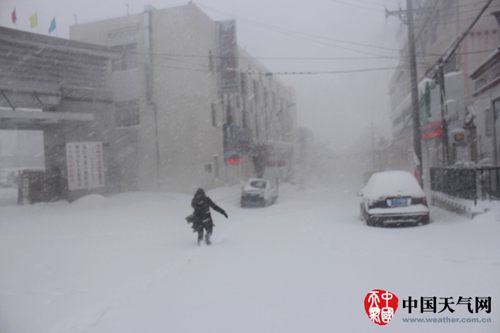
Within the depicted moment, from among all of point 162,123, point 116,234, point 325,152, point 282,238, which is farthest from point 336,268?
point 325,152

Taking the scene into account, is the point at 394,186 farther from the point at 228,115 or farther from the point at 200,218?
the point at 228,115

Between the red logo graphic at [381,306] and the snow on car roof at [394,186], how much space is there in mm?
5363

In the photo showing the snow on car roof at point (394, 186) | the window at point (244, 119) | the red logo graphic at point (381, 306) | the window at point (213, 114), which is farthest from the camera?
the window at point (244, 119)

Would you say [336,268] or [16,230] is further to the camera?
[16,230]

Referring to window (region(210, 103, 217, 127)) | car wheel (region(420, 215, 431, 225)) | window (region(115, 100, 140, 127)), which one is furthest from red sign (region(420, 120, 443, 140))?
window (region(115, 100, 140, 127))

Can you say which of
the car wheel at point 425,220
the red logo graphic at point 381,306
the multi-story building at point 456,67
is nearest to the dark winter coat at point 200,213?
the red logo graphic at point 381,306

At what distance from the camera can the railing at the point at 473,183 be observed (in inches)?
381

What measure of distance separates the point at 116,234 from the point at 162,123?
12.5 meters

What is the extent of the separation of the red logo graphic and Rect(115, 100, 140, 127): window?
67.0 feet

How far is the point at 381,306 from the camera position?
14.9ft

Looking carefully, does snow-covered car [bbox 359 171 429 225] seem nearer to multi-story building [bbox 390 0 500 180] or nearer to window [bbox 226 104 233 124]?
multi-story building [bbox 390 0 500 180]

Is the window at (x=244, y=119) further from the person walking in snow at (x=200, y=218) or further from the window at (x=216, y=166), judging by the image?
the person walking in snow at (x=200, y=218)

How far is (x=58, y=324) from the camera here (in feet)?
15.0

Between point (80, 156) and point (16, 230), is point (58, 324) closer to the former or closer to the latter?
point (16, 230)
